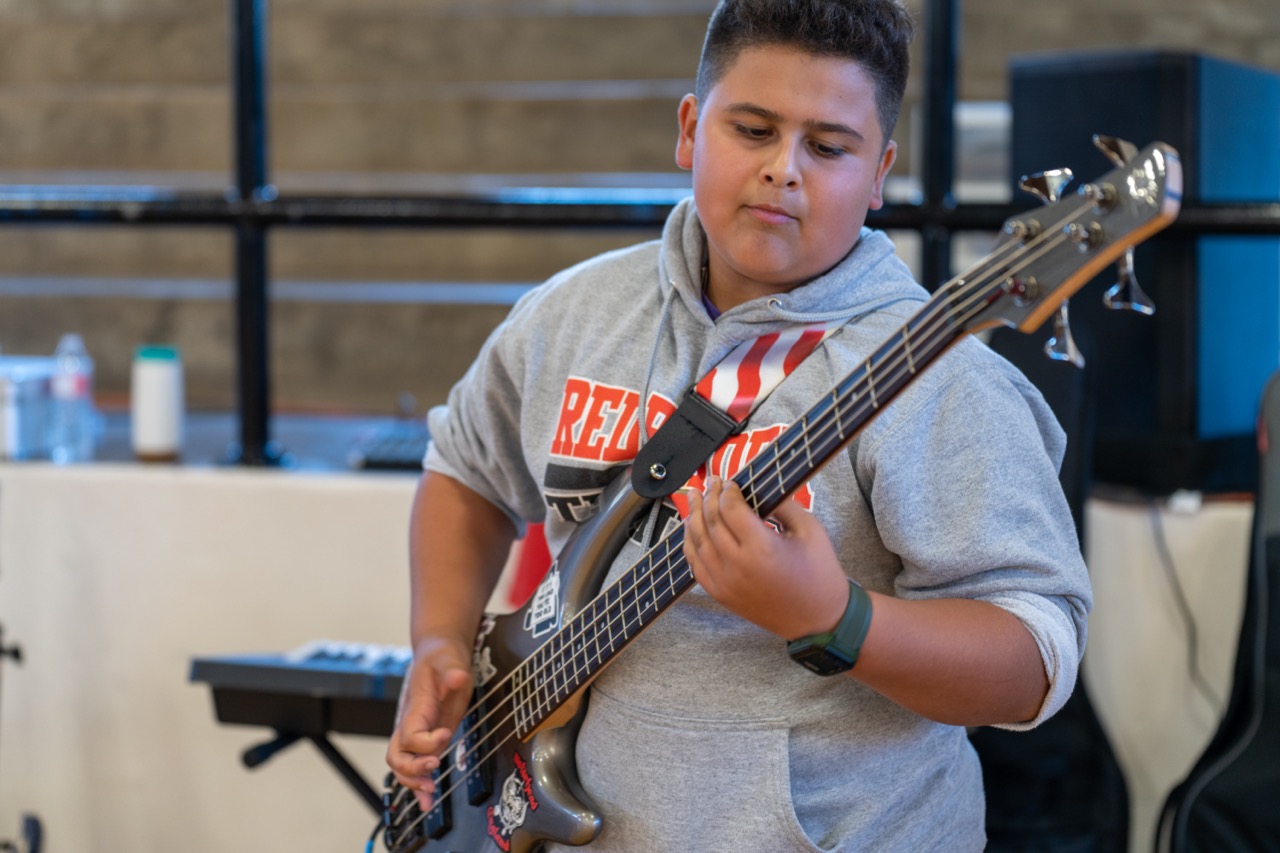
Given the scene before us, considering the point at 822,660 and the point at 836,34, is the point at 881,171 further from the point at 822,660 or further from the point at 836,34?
the point at 822,660

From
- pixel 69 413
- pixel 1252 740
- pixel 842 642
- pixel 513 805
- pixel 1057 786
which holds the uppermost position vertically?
pixel 842 642

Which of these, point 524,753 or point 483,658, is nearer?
point 524,753

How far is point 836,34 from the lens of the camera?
964mm

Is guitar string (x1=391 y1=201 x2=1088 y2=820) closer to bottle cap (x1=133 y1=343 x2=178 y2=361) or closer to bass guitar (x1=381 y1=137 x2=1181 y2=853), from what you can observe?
bass guitar (x1=381 y1=137 x2=1181 y2=853)

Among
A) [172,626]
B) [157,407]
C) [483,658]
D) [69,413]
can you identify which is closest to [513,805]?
[483,658]

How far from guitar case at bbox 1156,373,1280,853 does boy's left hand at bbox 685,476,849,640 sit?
85cm

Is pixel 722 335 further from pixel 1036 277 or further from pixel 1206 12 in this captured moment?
pixel 1206 12

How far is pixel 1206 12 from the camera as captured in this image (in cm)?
378

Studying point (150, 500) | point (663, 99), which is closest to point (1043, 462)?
point (150, 500)

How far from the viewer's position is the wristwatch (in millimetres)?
865

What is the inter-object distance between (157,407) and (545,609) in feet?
3.72

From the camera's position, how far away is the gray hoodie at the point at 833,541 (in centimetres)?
93

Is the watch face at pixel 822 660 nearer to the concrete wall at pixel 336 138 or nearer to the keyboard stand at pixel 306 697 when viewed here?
the keyboard stand at pixel 306 697

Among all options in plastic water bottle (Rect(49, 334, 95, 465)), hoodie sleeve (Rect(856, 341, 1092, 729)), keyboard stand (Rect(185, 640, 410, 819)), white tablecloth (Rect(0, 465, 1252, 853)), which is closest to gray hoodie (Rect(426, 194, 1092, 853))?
hoodie sleeve (Rect(856, 341, 1092, 729))
